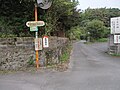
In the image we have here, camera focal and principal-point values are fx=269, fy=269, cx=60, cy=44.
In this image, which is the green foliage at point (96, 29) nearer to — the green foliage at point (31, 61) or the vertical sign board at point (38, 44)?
the vertical sign board at point (38, 44)

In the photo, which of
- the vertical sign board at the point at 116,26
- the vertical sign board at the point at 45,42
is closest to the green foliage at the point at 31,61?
the vertical sign board at the point at 45,42

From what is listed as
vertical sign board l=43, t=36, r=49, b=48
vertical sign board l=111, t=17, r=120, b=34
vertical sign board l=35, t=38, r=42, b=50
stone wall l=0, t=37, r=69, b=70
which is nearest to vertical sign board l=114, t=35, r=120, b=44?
vertical sign board l=111, t=17, r=120, b=34

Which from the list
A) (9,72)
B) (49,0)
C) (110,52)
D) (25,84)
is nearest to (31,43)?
(9,72)

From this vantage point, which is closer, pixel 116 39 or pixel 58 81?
pixel 58 81

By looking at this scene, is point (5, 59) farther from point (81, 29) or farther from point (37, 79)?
point (81, 29)

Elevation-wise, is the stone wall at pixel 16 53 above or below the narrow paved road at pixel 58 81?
above

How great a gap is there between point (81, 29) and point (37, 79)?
230ft

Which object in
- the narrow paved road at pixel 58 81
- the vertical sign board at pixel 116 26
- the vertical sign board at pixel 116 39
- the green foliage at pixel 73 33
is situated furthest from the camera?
the green foliage at pixel 73 33

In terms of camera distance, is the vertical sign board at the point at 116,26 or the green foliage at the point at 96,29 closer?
the vertical sign board at the point at 116,26

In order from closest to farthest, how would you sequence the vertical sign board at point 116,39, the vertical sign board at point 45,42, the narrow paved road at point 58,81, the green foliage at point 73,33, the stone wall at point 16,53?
1. the narrow paved road at point 58,81
2. the stone wall at point 16,53
3. the vertical sign board at point 45,42
4. the vertical sign board at point 116,39
5. the green foliage at point 73,33

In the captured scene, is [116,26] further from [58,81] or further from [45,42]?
[58,81]

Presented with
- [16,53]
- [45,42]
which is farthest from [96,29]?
[16,53]

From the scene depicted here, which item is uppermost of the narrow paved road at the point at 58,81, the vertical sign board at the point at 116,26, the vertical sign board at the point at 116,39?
the vertical sign board at the point at 116,26

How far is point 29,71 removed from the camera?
36.1 feet
